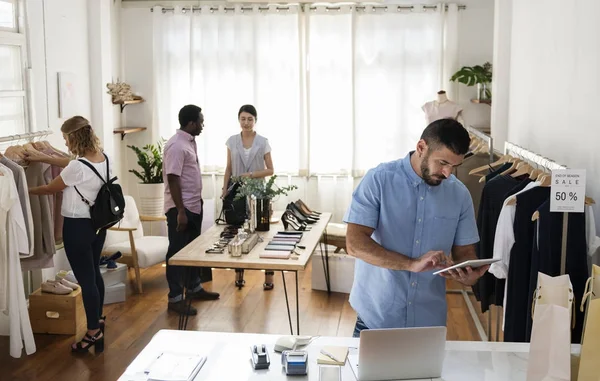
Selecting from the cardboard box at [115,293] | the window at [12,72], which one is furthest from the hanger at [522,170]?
the window at [12,72]

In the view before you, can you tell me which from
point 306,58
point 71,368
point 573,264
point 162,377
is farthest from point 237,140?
point 162,377

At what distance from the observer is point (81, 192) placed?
482cm

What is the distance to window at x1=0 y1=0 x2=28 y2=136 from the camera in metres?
5.62

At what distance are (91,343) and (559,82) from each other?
3386mm

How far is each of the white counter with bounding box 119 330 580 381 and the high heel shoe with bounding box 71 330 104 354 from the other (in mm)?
2517

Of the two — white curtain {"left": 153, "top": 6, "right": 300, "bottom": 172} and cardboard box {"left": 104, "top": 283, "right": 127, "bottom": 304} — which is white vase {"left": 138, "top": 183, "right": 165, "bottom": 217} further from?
cardboard box {"left": 104, "top": 283, "right": 127, "bottom": 304}

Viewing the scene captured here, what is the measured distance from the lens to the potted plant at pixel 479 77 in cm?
753

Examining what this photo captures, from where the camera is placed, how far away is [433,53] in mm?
7875

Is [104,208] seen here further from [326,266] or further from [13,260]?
[326,266]

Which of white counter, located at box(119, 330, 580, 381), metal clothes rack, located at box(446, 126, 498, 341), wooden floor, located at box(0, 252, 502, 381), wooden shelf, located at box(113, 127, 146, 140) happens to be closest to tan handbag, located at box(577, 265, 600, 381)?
white counter, located at box(119, 330, 580, 381)

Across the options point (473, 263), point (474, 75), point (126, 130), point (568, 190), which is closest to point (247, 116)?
point (126, 130)

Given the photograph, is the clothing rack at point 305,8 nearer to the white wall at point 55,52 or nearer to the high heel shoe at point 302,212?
the white wall at point 55,52

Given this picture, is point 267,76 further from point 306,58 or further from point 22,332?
point 22,332

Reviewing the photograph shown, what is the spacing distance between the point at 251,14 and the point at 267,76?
2.18ft
